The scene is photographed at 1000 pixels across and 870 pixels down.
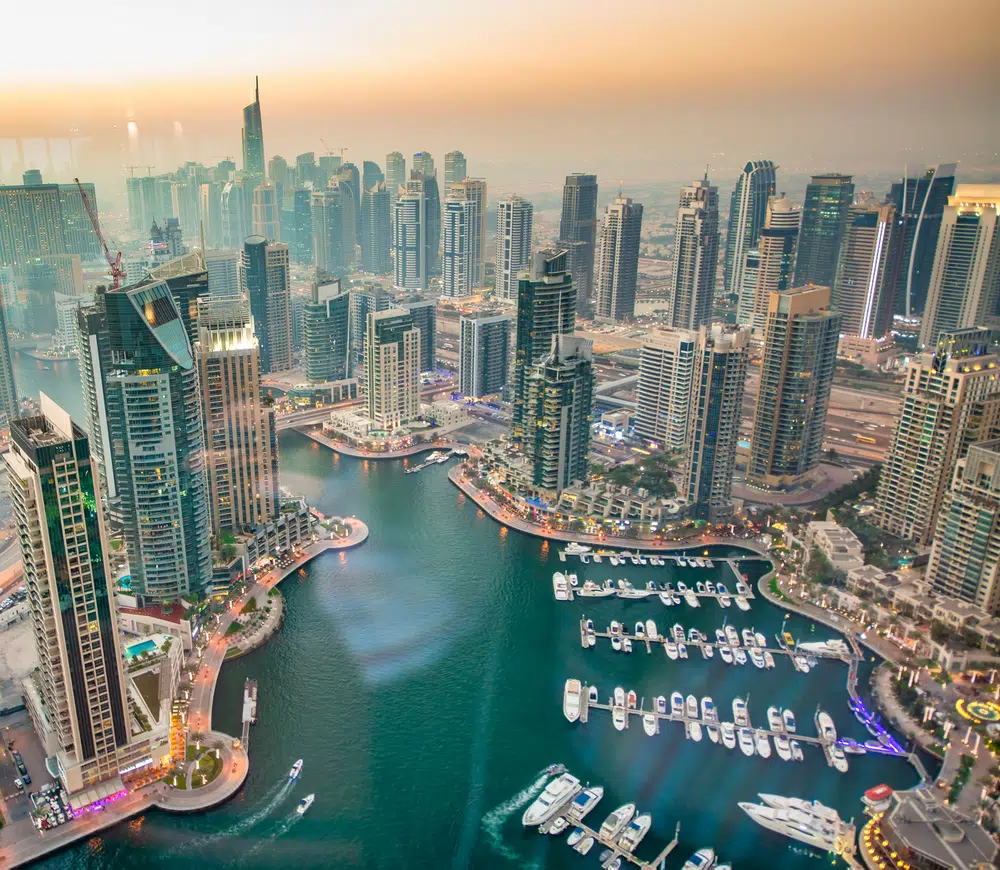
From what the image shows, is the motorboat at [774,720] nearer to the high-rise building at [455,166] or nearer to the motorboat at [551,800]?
the motorboat at [551,800]

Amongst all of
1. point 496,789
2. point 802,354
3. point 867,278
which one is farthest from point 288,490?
point 867,278

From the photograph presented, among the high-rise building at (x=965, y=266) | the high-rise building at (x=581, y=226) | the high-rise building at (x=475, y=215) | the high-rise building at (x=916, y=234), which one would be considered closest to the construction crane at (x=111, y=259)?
the high-rise building at (x=475, y=215)

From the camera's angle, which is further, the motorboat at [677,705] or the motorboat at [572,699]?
the motorboat at [677,705]

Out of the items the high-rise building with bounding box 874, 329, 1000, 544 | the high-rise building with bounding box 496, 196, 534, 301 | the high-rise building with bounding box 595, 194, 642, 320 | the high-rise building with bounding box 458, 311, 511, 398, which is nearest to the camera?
the high-rise building with bounding box 874, 329, 1000, 544

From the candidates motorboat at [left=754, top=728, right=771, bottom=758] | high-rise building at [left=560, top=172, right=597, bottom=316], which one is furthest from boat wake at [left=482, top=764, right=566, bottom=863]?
high-rise building at [left=560, top=172, right=597, bottom=316]

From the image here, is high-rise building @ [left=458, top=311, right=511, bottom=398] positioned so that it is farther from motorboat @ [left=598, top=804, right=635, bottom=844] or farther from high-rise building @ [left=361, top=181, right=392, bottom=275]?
high-rise building @ [left=361, top=181, right=392, bottom=275]

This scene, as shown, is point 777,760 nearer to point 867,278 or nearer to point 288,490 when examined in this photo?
point 288,490
